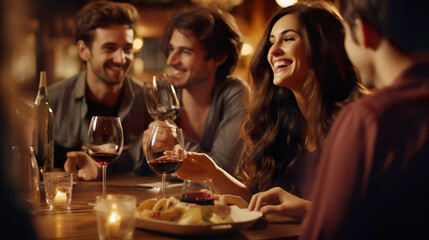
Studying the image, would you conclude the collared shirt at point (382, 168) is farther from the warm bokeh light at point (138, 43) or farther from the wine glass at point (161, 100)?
the warm bokeh light at point (138, 43)

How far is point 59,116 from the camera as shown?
266 centimetres

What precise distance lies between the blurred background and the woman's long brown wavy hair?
143 inches

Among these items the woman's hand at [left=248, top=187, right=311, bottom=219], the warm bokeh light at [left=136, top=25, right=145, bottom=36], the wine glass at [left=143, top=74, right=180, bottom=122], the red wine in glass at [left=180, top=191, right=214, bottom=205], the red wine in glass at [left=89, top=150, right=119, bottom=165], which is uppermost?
the warm bokeh light at [left=136, top=25, right=145, bottom=36]

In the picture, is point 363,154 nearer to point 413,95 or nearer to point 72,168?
point 413,95


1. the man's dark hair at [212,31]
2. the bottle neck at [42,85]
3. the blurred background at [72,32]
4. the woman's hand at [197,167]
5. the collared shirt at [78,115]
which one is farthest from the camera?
the blurred background at [72,32]

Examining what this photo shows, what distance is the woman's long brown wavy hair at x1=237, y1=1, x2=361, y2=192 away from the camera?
64.7 inches

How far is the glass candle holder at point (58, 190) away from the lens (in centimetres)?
134

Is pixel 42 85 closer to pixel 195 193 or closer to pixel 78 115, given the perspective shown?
pixel 195 193

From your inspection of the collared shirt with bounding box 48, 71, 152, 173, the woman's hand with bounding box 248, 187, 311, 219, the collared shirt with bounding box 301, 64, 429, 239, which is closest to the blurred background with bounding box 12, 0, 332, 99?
the collared shirt with bounding box 48, 71, 152, 173

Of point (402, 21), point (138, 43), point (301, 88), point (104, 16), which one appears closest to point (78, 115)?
point (104, 16)

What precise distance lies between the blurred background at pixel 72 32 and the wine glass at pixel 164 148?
4202mm

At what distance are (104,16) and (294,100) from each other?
1.45m

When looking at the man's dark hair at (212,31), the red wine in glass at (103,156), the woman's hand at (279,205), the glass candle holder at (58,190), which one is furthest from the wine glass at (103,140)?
the man's dark hair at (212,31)

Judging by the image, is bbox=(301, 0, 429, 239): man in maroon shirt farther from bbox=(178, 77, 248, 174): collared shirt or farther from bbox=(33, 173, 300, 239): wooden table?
bbox=(178, 77, 248, 174): collared shirt
